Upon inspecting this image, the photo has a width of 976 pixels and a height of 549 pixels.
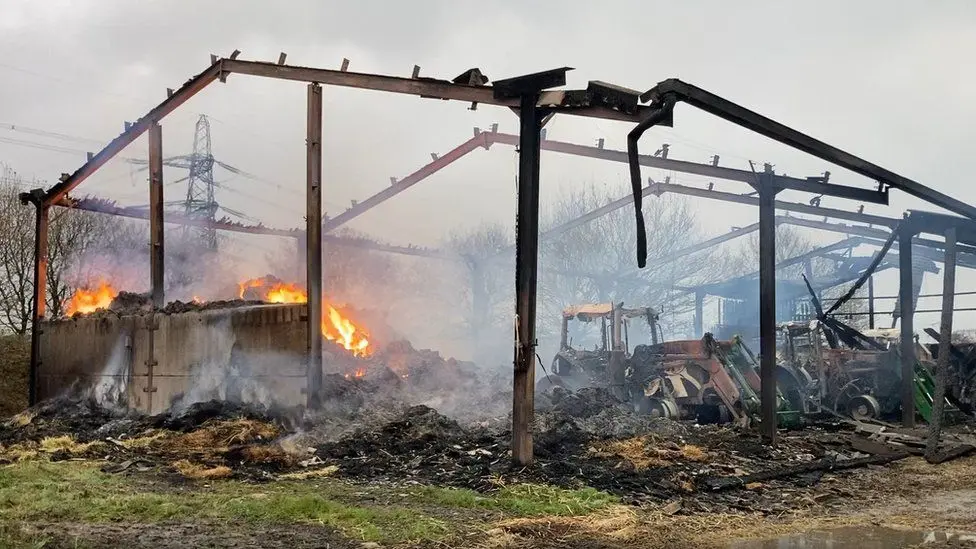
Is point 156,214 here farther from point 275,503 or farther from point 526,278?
point 275,503

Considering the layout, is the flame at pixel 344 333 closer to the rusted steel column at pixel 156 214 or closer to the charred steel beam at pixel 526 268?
the rusted steel column at pixel 156 214

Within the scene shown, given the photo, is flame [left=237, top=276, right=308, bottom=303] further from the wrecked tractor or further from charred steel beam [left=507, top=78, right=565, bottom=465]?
the wrecked tractor

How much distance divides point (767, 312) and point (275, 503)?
30.5 feet

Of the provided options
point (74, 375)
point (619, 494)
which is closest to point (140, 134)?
point (74, 375)

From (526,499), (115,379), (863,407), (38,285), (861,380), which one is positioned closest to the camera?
(526,499)

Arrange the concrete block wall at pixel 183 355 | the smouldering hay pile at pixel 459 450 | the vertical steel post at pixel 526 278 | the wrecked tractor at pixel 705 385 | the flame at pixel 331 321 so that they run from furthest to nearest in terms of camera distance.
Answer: the flame at pixel 331 321, the wrecked tractor at pixel 705 385, the concrete block wall at pixel 183 355, the vertical steel post at pixel 526 278, the smouldering hay pile at pixel 459 450

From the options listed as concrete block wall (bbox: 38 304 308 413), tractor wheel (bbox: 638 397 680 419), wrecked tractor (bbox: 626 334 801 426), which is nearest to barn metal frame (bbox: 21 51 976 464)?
concrete block wall (bbox: 38 304 308 413)

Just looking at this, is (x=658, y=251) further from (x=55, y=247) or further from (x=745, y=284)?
(x=55, y=247)

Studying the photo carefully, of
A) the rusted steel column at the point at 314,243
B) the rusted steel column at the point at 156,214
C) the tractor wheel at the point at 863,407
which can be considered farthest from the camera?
the rusted steel column at the point at 156,214

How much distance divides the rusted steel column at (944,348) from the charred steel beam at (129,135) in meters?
14.7

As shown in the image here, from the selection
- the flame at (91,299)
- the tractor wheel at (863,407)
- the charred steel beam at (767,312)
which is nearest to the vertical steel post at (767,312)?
the charred steel beam at (767,312)

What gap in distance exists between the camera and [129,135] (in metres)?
17.8

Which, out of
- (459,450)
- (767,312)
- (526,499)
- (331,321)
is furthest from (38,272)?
(767,312)

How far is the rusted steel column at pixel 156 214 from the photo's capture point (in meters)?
16.9
